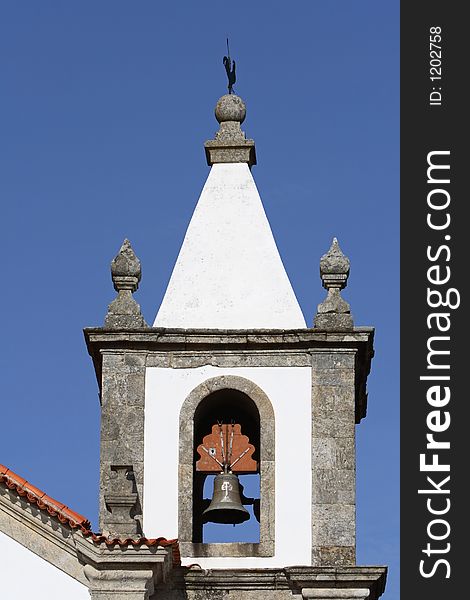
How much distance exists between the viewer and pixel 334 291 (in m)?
27.0

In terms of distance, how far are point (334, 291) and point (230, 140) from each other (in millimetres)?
2471

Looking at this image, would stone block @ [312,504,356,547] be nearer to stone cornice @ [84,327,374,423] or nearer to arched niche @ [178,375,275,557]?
arched niche @ [178,375,275,557]

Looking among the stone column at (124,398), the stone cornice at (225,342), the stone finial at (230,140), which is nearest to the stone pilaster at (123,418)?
the stone column at (124,398)

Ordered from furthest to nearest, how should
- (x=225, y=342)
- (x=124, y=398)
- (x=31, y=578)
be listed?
(x=225, y=342)
(x=124, y=398)
(x=31, y=578)

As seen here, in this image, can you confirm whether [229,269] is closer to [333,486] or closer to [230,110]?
[230,110]

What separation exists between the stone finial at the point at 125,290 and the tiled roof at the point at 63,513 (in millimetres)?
2556

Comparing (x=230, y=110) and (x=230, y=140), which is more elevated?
(x=230, y=110)

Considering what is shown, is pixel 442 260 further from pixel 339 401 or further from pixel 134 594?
pixel 134 594

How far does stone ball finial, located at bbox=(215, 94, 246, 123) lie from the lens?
2866 centimetres

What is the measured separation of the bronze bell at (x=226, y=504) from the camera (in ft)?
86.5

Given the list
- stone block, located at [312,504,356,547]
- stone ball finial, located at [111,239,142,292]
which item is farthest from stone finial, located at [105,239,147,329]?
stone block, located at [312,504,356,547]

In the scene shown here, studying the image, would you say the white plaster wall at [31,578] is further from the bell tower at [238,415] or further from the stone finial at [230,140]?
the stone finial at [230,140]

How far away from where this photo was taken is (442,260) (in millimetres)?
25297

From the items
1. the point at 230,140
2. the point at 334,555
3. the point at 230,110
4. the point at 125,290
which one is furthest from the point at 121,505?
the point at 230,110
